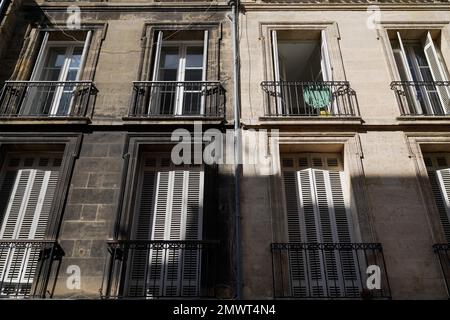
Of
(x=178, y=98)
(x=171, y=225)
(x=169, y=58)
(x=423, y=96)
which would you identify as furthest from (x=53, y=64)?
(x=423, y=96)

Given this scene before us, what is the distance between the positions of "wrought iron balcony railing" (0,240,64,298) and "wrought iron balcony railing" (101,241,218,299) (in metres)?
0.84

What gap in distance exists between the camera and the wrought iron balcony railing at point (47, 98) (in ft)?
28.5

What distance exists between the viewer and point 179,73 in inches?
377

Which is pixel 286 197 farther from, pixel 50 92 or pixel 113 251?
pixel 50 92

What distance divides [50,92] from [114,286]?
4414 millimetres

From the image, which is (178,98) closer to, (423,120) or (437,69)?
(423,120)

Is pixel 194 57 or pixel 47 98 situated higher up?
pixel 194 57

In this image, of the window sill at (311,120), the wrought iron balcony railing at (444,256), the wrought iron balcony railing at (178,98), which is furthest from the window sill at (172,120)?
the wrought iron balcony railing at (444,256)

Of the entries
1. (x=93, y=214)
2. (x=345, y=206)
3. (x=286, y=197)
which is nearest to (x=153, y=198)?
(x=93, y=214)

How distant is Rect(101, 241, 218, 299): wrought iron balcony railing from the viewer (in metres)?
6.84

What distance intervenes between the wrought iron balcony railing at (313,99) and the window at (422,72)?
1.15 metres

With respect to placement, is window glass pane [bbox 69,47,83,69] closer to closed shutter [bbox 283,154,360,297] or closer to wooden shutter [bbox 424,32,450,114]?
closed shutter [bbox 283,154,360,297]

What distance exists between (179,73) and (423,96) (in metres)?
4.85

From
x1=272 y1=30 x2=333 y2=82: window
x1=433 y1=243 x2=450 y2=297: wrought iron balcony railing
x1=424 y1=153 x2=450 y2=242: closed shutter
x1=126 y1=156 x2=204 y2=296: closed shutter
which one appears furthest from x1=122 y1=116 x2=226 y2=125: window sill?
x1=433 y1=243 x2=450 y2=297: wrought iron balcony railing
